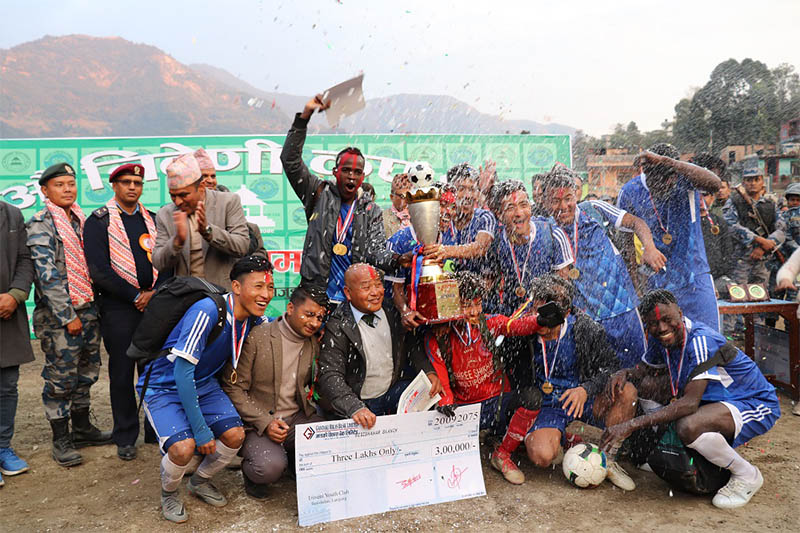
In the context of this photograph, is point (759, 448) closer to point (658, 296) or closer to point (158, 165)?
point (658, 296)

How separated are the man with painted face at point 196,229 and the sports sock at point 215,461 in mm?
1265

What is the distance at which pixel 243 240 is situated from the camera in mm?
4020

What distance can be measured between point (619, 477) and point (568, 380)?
67 centimetres

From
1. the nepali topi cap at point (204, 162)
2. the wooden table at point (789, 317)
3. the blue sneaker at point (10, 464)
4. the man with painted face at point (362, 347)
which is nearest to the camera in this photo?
the man with painted face at point (362, 347)

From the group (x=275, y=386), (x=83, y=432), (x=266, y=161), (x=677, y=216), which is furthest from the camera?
(x=266, y=161)

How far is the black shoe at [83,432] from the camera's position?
4457 millimetres

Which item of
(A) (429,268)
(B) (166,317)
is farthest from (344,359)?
(B) (166,317)

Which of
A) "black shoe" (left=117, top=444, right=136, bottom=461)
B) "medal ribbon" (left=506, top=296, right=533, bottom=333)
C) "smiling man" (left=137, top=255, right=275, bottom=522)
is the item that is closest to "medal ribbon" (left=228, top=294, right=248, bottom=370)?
"smiling man" (left=137, top=255, right=275, bottom=522)

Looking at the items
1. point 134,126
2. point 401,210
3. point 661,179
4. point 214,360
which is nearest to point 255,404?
point 214,360

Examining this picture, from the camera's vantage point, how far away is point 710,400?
3518 millimetres

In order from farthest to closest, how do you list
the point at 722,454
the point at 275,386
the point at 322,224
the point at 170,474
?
the point at 322,224
the point at 275,386
the point at 722,454
the point at 170,474

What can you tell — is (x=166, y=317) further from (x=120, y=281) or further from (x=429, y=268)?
(x=429, y=268)

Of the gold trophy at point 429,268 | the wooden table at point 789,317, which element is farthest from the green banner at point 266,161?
the gold trophy at point 429,268

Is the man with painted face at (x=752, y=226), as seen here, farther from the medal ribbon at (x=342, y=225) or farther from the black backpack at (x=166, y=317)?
the black backpack at (x=166, y=317)
